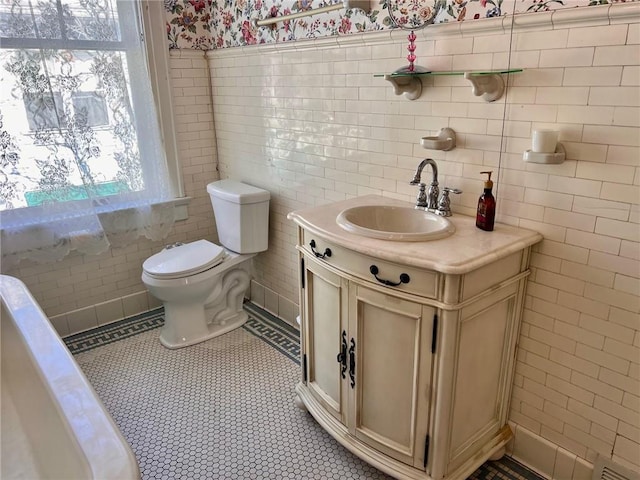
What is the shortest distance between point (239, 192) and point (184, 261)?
49 cm

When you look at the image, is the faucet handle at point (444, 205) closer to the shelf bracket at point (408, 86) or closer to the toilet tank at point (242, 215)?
the shelf bracket at point (408, 86)

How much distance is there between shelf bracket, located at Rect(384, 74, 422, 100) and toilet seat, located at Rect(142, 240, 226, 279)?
1388 millimetres

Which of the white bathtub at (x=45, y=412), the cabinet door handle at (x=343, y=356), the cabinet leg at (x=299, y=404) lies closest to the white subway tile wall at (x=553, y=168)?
the cabinet door handle at (x=343, y=356)

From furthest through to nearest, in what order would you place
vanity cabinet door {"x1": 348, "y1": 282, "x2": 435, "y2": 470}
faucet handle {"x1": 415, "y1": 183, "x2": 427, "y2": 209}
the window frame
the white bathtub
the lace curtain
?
the window frame < the lace curtain < faucet handle {"x1": 415, "y1": 183, "x2": 427, "y2": 209} < vanity cabinet door {"x1": 348, "y1": 282, "x2": 435, "y2": 470} < the white bathtub

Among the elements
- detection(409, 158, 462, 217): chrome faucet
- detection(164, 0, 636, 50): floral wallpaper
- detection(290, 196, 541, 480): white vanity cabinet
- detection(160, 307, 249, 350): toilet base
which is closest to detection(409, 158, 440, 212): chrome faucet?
detection(409, 158, 462, 217): chrome faucet

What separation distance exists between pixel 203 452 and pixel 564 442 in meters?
1.39

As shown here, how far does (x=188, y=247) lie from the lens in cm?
278

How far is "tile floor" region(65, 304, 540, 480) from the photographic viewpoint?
1854 millimetres

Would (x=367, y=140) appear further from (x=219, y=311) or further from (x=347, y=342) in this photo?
(x=219, y=311)

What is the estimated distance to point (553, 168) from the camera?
5.01 ft

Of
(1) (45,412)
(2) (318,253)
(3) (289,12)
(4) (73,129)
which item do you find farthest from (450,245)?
(4) (73,129)

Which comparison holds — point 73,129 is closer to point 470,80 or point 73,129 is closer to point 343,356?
point 343,356

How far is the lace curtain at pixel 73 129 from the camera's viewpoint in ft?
7.53

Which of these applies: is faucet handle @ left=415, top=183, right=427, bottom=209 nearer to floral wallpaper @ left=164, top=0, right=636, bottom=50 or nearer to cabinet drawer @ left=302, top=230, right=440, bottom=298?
cabinet drawer @ left=302, top=230, right=440, bottom=298
